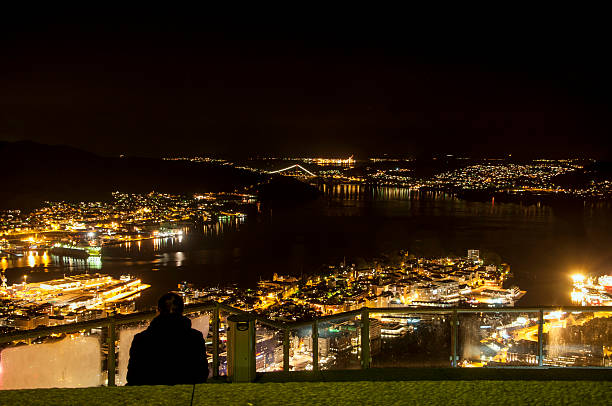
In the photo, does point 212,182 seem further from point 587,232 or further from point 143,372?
point 143,372

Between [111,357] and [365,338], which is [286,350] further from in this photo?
[111,357]

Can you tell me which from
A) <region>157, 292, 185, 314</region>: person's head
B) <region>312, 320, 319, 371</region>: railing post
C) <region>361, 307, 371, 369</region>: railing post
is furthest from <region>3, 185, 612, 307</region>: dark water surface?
<region>157, 292, 185, 314</region>: person's head

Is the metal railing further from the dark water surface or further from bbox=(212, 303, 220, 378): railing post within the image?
the dark water surface

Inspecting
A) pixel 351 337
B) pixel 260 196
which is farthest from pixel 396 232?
A: pixel 351 337

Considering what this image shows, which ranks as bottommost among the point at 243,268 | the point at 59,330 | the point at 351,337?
the point at 243,268

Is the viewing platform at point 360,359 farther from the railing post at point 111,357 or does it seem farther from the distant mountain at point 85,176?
the distant mountain at point 85,176

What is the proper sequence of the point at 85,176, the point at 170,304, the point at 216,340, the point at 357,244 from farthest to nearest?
1. the point at 85,176
2. the point at 357,244
3. the point at 216,340
4. the point at 170,304

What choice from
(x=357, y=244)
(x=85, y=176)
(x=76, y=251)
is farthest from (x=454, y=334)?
(x=85, y=176)
